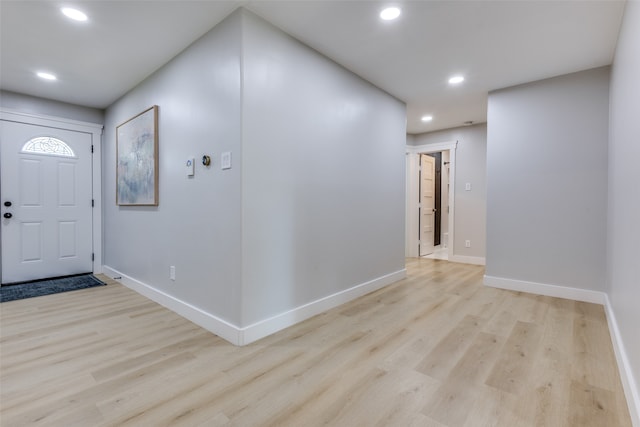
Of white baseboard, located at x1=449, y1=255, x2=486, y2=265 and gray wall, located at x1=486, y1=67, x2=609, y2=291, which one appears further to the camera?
white baseboard, located at x1=449, y1=255, x2=486, y2=265

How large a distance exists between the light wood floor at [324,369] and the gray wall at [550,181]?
23.7 inches

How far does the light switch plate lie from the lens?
7.34 feet

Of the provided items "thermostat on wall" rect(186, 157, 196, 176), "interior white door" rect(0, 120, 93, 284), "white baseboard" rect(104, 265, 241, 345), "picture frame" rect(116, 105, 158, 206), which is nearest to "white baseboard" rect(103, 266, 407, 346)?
"white baseboard" rect(104, 265, 241, 345)

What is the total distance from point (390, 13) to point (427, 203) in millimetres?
4673

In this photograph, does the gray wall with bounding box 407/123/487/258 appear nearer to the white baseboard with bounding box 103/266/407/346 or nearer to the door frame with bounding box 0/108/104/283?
the white baseboard with bounding box 103/266/407/346

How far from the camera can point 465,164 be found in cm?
544

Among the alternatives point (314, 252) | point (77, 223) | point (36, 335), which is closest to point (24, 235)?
point (77, 223)

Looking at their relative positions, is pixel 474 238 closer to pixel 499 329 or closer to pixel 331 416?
pixel 499 329

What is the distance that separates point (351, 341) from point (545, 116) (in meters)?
3.32

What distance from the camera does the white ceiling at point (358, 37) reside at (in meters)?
2.15

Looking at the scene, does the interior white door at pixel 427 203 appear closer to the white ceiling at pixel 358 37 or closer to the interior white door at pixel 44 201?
the white ceiling at pixel 358 37

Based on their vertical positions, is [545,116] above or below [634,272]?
above

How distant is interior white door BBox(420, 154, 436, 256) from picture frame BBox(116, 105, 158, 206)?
483cm

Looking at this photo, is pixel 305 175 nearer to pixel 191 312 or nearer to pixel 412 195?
pixel 191 312
